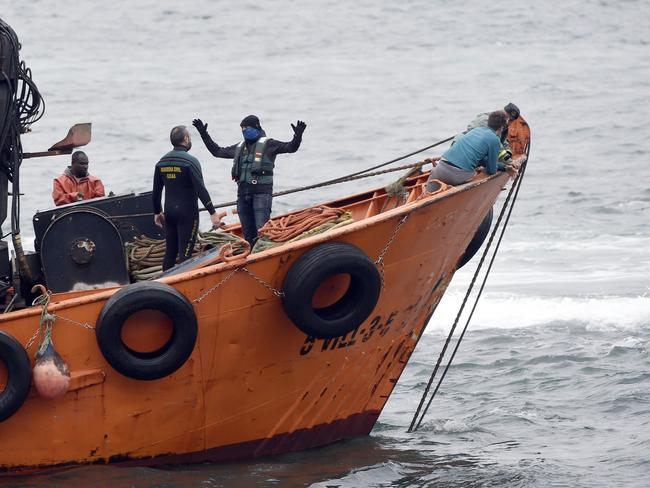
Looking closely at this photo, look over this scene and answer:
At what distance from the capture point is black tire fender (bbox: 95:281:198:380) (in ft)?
27.1

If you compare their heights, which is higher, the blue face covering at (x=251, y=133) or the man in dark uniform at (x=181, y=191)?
the blue face covering at (x=251, y=133)

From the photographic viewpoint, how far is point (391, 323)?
9.51 metres

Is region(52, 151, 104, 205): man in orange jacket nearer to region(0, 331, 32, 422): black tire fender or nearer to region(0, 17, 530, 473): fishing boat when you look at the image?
region(0, 17, 530, 473): fishing boat

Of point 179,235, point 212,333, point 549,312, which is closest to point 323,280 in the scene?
point 212,333

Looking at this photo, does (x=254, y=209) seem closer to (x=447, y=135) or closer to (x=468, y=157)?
(x=468, y=157)

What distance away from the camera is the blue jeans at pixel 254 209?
32.3ft

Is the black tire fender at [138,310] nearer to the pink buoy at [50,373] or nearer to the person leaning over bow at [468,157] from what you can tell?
the pink buoy at [50,373]

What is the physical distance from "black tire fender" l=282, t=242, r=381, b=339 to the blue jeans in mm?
1320

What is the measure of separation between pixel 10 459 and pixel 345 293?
2.64 metres

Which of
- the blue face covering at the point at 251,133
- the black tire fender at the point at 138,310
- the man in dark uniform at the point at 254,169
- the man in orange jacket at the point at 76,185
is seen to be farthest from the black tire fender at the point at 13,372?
the blue face covering at the point at 251,133

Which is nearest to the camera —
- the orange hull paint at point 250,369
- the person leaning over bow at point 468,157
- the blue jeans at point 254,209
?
the orange hull paint at point 250,369

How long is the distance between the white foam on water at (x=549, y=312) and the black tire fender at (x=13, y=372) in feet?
25.3

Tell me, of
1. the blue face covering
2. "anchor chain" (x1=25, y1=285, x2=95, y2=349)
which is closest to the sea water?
"anchor chain" (x1=25, y1=285, x2=95, y2=349)

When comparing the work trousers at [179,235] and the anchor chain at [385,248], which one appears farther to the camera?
the work trousers at [179,235]
